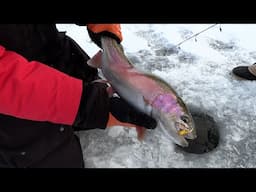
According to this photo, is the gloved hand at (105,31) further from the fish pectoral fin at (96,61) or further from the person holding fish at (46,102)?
the fish pectoral fin at (96,61)

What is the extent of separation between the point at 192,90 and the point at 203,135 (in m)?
0.38

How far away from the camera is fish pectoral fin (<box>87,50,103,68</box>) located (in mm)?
2434

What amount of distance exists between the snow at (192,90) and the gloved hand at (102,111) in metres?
0.39

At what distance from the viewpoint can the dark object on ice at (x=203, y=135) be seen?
2615 millimetres

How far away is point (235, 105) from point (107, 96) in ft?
3.58

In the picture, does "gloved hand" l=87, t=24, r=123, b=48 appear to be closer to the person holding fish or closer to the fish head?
the person holding fish

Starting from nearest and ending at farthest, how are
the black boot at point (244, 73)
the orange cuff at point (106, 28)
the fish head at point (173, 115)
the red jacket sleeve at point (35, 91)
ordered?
the red jacket sleeve at point (35, 91) → the fish head at point (173, 115) → the orange cuff at point (106, 28) → the black boot at point (244, 73)

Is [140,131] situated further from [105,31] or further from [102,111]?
[105,31]

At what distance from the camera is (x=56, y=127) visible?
2256 millimetres

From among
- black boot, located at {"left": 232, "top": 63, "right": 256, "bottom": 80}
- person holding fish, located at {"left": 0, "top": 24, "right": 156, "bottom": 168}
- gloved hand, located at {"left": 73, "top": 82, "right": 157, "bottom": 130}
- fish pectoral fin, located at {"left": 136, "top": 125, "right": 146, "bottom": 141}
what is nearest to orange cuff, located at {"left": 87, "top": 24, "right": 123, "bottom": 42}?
person holding fish, located at {"left": 0, "top": 24, "right": 156, "bottom": 168}

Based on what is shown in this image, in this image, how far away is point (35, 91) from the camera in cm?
191

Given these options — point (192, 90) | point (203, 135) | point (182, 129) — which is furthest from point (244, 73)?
point (182, 129)

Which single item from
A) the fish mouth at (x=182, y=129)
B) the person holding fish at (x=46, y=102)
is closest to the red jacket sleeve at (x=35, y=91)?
the person holding fish at (x=46, y=102)
